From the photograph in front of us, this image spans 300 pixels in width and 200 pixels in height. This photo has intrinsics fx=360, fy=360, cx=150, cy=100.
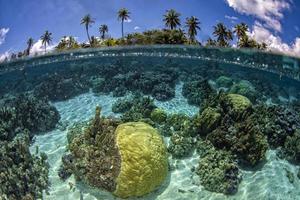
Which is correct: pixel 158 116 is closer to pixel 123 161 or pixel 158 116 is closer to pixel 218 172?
pixel 218 172

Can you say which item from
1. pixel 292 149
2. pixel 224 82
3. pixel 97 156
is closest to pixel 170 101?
pixel 224 82

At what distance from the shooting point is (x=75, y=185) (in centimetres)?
984

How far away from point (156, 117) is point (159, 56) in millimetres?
20550

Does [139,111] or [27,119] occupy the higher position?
[139,111]

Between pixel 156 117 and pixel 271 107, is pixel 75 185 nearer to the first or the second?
pixel 156 117

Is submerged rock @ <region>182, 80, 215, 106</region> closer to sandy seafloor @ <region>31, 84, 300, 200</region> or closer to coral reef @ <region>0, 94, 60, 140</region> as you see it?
sandy seafloor @ <region>31, 84, 300, 200</region>

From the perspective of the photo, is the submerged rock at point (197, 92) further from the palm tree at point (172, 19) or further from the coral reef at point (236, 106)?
the palm tree at point (172, 19)

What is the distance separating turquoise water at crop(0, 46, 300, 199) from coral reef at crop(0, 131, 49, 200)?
0.24ft

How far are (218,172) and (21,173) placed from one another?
5385mm

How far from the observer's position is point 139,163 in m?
8.91

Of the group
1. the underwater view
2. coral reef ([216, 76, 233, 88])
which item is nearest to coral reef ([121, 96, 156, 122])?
the underwater view

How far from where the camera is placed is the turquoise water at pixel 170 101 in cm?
983

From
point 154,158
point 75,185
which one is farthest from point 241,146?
point 75,185

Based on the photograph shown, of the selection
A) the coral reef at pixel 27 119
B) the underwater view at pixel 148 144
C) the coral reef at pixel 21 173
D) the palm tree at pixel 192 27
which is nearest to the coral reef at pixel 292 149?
the underwater view at pixel 148 144
